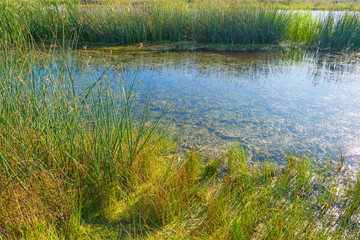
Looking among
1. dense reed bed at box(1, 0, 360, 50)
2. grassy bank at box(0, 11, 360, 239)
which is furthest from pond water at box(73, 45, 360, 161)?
dense reed bed at box(1, 0, 360, 50)

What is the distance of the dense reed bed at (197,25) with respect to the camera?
5457 millimetres

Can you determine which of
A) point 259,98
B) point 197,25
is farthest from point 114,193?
point 197,25

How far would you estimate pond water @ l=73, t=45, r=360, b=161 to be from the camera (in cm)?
210

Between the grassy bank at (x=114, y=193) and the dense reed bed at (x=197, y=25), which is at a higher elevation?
the dense reed bed at (x=197, y=25)

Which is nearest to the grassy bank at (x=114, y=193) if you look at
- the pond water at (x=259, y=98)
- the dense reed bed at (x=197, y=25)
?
the pond water at (x=259, y=98)

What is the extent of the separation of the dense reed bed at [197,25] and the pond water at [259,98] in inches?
32.5

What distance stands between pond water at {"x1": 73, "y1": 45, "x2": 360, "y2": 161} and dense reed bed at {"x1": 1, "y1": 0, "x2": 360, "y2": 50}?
0.83m

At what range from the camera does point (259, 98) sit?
116 inches

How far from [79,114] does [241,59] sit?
3.95m

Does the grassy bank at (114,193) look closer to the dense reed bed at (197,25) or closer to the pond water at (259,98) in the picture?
the pond water at (259,98)

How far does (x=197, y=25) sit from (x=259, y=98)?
12.2ft

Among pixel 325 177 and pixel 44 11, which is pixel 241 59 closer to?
pixel 325 177

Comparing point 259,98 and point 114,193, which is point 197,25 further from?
point 114,193

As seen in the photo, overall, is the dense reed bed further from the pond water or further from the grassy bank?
the grassy bank
